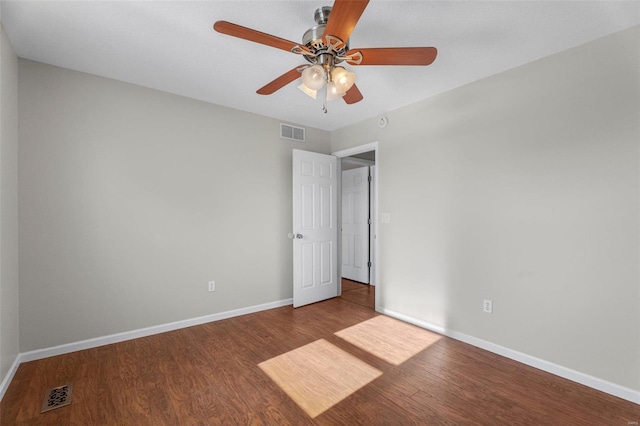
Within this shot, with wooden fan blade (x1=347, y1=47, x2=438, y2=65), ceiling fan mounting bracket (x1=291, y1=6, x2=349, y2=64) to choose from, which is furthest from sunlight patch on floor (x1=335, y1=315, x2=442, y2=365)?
ceiling fan mounting bracket (x1=291, y1=6, x2=349, y2=64)

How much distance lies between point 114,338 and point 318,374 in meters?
2.06

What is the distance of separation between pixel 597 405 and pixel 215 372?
274cm

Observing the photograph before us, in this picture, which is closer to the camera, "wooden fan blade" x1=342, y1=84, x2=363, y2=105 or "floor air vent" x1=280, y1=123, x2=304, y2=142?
"wooden fan blade" x1=342, y1=84, x2=363, y2=105

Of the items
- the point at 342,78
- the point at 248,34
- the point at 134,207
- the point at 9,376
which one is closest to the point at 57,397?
the point at 9,376

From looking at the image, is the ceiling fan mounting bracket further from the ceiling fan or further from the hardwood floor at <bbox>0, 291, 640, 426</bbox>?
the hardwood floor at <bbox>0, 291, 640, 426</bbox>

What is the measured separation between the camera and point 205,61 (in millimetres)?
2453

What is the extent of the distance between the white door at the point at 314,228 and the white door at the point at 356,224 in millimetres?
957

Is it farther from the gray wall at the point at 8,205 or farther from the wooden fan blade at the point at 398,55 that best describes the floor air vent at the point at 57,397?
the wooden fan blade at the point at 398,55

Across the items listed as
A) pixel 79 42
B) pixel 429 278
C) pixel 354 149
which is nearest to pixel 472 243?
pixel 429 278

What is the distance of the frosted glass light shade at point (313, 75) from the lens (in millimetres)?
1725

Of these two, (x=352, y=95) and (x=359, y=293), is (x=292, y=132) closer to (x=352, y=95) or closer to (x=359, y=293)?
(x=352, y=95)

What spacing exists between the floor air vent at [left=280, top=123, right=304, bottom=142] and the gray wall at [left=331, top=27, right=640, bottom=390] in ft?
4.87

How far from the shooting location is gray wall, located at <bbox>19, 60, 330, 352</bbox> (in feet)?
8.12

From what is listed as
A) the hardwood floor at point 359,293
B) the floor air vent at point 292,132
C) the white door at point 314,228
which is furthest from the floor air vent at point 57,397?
the floor air vent at point 292,132
